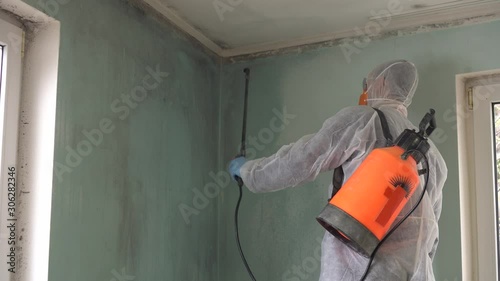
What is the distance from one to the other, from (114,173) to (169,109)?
0.44 metres

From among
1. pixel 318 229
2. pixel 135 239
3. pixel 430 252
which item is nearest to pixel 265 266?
pixel 318 229

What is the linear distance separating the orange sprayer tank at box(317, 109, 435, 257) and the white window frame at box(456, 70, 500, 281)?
75 cm

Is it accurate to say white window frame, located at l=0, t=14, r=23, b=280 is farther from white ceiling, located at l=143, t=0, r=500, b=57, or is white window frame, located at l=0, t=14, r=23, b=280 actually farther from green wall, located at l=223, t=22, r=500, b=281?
green wall, located at l=223, t=22, r=500, b=281

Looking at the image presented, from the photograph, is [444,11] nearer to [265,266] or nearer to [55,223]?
[265,266]

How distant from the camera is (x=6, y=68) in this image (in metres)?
1.49

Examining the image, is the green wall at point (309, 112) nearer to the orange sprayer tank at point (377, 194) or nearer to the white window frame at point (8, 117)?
the orange sprayer tank at point (377, 194)

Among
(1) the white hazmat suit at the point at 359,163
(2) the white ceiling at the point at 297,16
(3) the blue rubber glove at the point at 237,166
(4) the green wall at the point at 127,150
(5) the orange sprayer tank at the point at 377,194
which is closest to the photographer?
(5) the orange sprayer tank at the point at 377,194

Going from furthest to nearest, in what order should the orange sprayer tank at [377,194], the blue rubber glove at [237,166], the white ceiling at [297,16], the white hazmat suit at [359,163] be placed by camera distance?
the white ceiling at [297,16] < the blue rubber glove at [237,166] < the white hazmat suit at [359,163] < the orange sprayer tank at [377,194]

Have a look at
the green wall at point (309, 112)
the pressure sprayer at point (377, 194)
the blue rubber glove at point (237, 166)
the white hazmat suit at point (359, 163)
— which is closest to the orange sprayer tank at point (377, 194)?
the pressure sprayer at point (377, 194)

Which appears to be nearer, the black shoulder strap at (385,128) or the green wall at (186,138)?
the black shoulder strap at (385,128)

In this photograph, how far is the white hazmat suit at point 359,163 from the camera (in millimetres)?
1416

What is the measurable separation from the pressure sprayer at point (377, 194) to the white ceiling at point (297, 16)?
823mm

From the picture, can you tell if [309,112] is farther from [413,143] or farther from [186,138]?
[413,143]

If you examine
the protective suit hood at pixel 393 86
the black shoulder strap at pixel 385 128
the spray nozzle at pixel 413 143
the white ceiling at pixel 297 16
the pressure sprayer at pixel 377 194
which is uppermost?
the white ceiling at pixel 297 16
